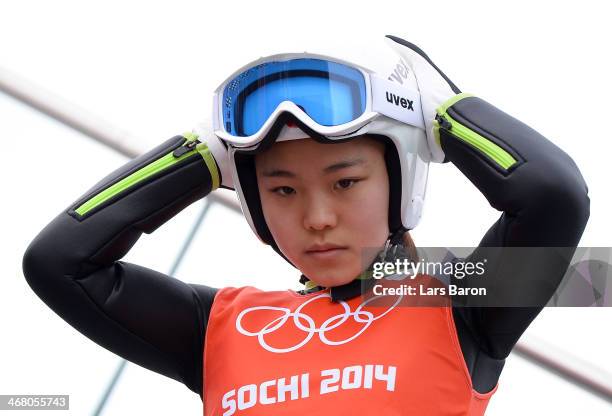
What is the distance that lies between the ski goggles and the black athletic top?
9 centimetres

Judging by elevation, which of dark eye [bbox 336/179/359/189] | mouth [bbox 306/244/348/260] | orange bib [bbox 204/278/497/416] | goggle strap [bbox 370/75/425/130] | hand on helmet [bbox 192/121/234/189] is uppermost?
goggle strap [bbox 370/75/425/130]

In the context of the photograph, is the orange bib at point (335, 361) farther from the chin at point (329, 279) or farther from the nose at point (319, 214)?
the nose at point (319, 214)

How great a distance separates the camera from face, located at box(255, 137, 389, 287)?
1.51 metres

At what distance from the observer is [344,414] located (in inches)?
57.4

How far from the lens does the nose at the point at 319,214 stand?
58.7 inches

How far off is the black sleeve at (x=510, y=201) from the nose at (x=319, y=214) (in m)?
0.21

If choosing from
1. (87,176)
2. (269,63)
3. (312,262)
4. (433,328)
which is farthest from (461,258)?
(87,176)

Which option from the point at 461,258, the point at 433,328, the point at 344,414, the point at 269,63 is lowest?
the point at 344,414

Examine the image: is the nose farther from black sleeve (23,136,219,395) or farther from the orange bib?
black sleeve (23,136,219,395)

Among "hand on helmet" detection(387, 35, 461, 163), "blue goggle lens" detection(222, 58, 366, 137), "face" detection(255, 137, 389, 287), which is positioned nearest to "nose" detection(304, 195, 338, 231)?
"face" detection(255, 137, 389, 287)

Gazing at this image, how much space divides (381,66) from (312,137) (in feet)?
0.64

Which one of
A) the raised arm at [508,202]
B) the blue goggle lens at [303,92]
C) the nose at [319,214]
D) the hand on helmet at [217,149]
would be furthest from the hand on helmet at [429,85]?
the hand on helmet at [217,149]

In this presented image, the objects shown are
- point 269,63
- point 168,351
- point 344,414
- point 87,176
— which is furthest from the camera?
point 87,176

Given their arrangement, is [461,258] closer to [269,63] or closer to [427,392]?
[427,392]
